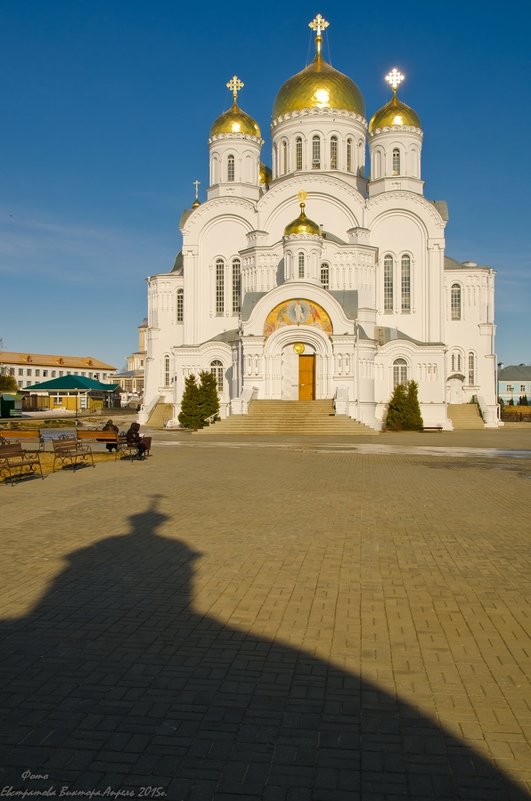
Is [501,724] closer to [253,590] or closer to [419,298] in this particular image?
[253,590]

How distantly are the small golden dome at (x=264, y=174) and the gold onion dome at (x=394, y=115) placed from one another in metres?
7.57

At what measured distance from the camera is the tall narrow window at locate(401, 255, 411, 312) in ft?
124

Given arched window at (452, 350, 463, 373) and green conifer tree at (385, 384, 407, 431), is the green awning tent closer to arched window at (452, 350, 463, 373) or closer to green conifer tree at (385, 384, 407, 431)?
green conifer tree at (385, 384, 407, 431)

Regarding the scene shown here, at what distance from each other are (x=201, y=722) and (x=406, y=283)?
3640cm

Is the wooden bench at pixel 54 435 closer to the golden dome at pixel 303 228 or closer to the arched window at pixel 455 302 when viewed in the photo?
the golden dome at pixel 303 228

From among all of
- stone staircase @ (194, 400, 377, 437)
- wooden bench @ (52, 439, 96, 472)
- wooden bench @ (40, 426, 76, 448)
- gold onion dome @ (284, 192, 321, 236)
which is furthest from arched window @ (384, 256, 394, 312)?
wooden bench @ (52, 439, 96, 472)

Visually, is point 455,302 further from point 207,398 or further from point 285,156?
point 207,398

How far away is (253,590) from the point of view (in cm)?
591

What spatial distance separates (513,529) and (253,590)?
401cm

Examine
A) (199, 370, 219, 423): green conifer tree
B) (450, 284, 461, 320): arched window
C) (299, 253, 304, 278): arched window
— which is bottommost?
(199, 370, 219, 423): green conifer tree

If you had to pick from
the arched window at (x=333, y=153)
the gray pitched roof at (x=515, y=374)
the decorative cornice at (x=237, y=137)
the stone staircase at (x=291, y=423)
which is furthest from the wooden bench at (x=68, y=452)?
the gray pitched roof at (x=515, y=374)

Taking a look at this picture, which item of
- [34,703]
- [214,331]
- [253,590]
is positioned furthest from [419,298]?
[34,703]

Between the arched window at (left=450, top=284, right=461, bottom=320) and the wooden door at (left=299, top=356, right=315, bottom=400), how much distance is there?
1091 cm

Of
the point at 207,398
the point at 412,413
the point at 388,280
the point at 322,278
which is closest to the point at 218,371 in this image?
the point at 207,398
